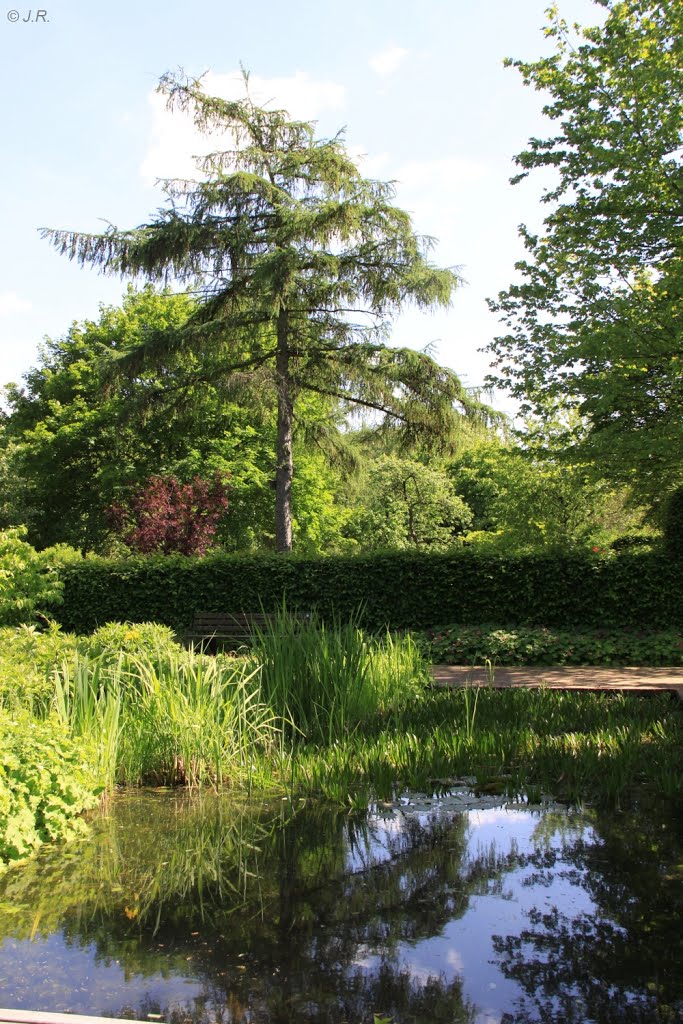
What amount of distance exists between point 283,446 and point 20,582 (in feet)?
19.5

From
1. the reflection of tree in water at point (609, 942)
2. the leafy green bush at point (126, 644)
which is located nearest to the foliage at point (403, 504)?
the leafy green bush at point (126, 644)

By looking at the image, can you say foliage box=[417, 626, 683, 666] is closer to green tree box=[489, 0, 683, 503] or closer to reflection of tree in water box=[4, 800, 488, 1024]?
green tree box=[489, 0, 683, 503]

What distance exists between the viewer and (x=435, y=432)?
15984mm

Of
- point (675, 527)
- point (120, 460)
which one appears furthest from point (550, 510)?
point (120, 460)

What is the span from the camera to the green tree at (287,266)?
1508 centimetres

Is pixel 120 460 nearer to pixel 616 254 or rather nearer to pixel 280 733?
pixel 616 254

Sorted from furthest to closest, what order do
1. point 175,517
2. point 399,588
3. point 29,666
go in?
point 175,517, point 399,588, point 29,666

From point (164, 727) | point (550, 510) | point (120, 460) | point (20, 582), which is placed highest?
point (120, 460)

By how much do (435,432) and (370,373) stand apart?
5.40 feet

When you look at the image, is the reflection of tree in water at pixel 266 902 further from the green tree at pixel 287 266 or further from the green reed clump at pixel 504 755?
the green tree at pixel 287 266

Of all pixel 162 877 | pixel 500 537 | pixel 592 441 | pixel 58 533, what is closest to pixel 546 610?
pixel 592 441

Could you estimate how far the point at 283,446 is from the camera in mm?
16266

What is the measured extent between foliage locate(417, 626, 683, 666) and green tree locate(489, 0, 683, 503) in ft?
8.38

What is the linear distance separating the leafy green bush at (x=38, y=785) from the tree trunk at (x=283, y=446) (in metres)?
11.2
